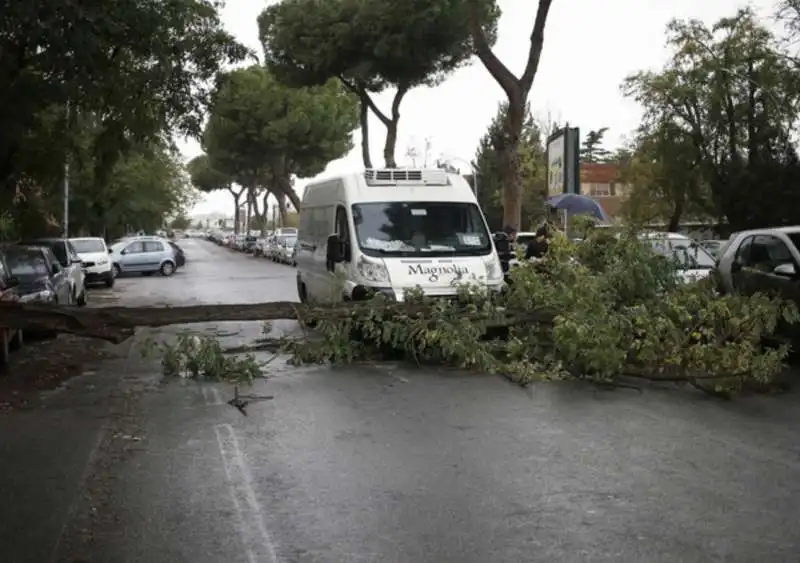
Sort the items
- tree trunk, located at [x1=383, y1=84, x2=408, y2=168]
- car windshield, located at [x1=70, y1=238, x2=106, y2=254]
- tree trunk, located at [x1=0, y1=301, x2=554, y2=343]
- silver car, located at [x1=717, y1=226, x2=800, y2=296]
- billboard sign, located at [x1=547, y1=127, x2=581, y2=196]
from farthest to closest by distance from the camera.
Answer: tree trunk, located at [x1=383, y1=84, x2=408, y2=168]
car windshield, located at [x1=70, y1=238, x2=106, y2=254]
billboard sign, located at [x1=547, y1=127, x2=581, y2=196]
silver car, located at [x1=717, y1=226, x2=800, y2=296]
tree trunk, located at [x1=0, y1=301, x2=554, y2=343]

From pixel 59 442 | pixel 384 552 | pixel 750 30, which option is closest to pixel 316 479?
pixel 384 552

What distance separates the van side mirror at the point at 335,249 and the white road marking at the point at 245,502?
223 inches

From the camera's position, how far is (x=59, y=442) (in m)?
7.87

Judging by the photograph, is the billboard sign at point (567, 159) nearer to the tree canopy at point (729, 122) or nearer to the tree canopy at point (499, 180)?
the tree canopy at point (729, 122)

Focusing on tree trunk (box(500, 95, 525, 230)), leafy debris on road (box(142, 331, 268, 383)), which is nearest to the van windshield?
leafy debris on road (box(142, 331, 268, 383))

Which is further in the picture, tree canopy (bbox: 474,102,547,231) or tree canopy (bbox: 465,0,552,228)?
tree canopy (bbox: 474,102,547,231)

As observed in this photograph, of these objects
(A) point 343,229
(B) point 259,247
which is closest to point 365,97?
(A) point 343,229

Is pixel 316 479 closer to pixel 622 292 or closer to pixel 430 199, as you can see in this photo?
pixel 622 292

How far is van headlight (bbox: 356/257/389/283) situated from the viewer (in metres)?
12.8

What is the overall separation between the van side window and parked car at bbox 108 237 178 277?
84.1ft

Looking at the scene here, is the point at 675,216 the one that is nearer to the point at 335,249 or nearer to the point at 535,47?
the point at 535,47

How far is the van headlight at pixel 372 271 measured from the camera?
42.1ft

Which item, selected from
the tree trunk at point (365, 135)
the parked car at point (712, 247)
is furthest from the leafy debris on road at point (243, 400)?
the tree trunk at point (365, 135)

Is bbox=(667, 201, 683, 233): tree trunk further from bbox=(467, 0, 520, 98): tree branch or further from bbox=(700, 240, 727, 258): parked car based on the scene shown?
bbox=(467, 0, 520, 98): tree branch
